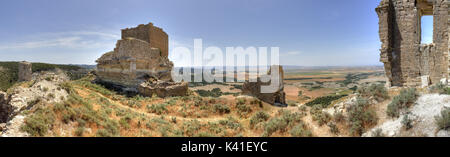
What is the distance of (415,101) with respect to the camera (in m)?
5.58

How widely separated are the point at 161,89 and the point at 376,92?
48.1ft

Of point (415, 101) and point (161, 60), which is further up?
point (161, 60)

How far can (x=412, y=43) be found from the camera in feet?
27.8

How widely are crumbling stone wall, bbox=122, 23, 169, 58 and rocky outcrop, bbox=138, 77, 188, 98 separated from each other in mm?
4350

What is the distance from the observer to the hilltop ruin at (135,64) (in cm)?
1669

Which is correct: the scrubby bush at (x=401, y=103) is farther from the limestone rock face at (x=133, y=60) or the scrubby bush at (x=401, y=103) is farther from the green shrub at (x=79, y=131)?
the limestone rock face at (x=133, y=60)

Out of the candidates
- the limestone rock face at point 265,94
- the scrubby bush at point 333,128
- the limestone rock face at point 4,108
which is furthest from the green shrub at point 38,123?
the limestone rock face at point 265,94

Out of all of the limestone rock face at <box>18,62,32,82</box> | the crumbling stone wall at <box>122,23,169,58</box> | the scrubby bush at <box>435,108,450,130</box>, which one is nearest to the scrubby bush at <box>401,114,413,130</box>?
the scrubby bush at <box>435,108,450,130</box>

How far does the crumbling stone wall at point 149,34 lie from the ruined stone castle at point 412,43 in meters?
17.2

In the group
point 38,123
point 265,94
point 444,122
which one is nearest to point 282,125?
point 444,122

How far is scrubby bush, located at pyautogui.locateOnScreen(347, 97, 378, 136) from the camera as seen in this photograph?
563 cm
